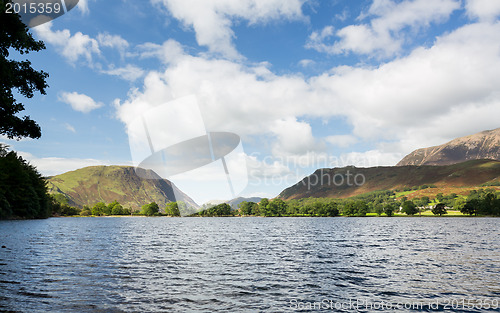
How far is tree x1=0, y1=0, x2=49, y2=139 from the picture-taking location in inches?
753

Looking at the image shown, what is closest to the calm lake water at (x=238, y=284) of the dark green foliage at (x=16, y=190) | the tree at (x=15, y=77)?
the tree at (x=15, y=77)

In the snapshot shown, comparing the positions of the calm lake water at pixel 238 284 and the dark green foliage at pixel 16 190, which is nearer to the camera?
the calm lake water at pixel 238 284

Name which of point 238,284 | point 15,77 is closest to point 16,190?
point 15,77

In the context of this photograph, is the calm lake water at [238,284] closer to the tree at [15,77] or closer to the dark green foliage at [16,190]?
the tree at [15,77]

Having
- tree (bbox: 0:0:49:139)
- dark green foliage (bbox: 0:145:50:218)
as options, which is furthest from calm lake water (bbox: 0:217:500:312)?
dark green foliage (bbox: 0:145:50:218)

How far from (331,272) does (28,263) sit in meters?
29.4

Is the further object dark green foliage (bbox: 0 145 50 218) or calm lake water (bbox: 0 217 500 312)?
dark green foliage (bbox: 0 145 50 218)

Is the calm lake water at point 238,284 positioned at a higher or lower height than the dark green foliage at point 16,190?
lower

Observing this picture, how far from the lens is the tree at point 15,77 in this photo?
19.1 m

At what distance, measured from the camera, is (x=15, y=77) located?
66.2 ft

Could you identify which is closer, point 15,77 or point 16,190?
point 15,77

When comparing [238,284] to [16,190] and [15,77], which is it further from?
[16,190]

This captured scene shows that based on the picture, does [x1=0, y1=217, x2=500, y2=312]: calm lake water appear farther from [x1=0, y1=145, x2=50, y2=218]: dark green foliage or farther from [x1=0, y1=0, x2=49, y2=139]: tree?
[x1=0, y1=145, x2=50, y2=218]: dark green foliage

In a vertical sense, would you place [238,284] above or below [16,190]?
below
